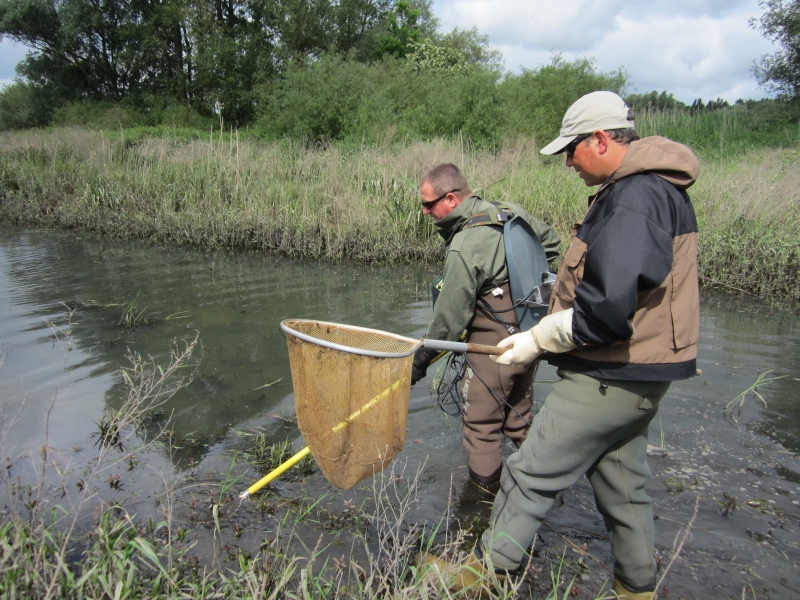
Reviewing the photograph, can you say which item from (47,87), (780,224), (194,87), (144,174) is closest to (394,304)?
(780,224)

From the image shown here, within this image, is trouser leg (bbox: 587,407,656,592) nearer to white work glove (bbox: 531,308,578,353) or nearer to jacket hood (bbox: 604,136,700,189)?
white work glove (bbox: 531,308,578,353)

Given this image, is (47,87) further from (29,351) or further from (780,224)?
(780,224)

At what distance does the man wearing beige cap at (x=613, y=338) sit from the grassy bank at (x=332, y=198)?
7282 millimetres

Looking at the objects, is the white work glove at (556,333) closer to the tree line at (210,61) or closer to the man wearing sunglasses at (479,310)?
the man wearing sunglasses at (479,310)

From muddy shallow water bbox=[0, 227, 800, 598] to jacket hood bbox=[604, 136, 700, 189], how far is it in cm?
130

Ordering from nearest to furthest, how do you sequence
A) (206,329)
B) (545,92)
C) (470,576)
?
1. (470,576)
2. (206,329)
3. (545,92)

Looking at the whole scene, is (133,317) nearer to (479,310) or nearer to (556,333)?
(479,310)

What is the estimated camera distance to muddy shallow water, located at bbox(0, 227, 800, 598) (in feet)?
11.0

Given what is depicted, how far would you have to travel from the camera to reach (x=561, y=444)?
2385 mm

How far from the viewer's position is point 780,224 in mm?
8758

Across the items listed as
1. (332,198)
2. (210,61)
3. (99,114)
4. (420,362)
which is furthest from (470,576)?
(99,114)

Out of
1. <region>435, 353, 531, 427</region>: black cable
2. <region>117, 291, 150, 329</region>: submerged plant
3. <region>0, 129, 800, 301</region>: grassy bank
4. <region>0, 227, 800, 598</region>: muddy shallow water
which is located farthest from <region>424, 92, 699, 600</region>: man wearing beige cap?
<region>0, 129, 800, 301</region>: grassy bank

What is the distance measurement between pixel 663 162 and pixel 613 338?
66 centimetres

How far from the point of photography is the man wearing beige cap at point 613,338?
2.11 meters
